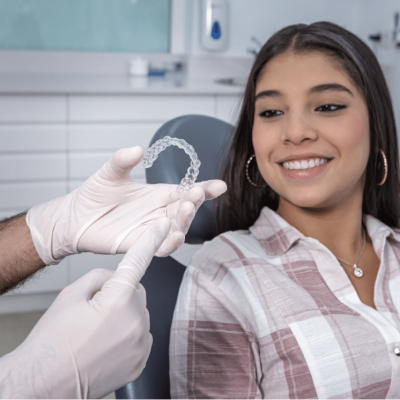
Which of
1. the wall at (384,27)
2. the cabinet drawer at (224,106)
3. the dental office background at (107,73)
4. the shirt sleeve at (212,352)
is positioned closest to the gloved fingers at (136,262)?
the shirt sleeve at (212,352)

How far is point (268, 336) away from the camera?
105 centimetres

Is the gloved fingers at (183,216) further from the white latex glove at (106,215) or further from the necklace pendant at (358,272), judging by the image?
the necklace pendant at (358,272)

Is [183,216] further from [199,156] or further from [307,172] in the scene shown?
[199,156]

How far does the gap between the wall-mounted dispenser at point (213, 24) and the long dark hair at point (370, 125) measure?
196 centimetres

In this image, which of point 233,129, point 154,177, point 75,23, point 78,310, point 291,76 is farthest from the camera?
point 75,23

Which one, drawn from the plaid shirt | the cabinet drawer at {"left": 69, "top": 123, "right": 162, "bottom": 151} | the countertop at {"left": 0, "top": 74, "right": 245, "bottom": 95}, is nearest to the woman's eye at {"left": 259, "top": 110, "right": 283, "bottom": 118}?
the plaid shirt

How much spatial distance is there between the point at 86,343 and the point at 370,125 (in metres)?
0.85

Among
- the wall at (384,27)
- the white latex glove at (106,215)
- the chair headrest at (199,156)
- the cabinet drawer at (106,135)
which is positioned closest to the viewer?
the white latex glove at (106,215)

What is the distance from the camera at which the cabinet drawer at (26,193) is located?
2.67 metres

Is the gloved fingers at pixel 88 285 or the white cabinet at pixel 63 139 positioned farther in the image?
the white cabinet at pixel 63 139

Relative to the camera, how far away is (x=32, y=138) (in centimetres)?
266

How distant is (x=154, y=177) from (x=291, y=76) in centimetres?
40

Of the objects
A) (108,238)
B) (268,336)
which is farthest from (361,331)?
(108,238)

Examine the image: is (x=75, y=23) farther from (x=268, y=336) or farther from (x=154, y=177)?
(x=268, y=336)
